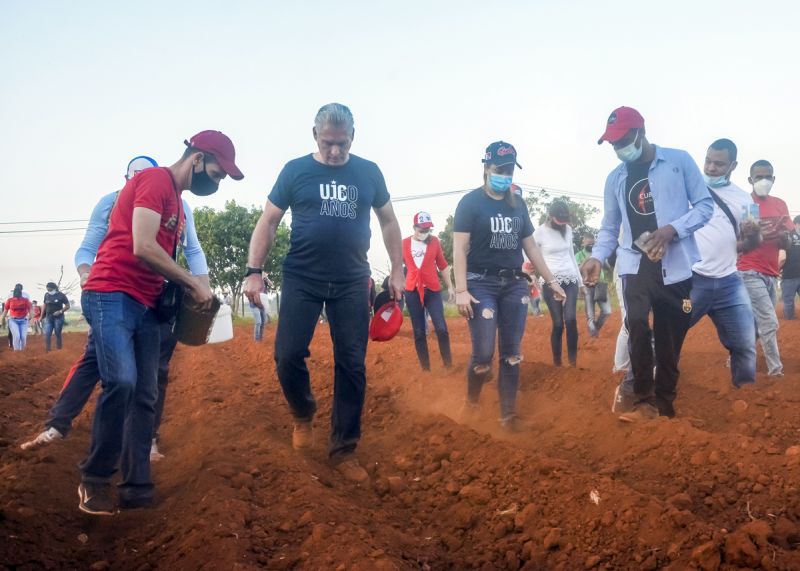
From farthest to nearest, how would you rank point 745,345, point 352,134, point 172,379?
point 172,379
point 745,345
point 352,134

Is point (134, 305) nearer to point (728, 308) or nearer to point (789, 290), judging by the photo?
point (728, 308)

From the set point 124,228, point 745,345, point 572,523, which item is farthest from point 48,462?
point 745,345

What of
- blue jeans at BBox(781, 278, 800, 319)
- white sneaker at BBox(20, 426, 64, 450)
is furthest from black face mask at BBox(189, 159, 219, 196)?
blue jeans at BBox(781, 278, 800, 319)

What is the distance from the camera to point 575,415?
543 centimetres

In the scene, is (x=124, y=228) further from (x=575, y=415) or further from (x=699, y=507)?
(x=575, y=415)

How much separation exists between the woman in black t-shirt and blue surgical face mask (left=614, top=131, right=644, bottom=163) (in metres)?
0.80

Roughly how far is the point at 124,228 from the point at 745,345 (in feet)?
14.4

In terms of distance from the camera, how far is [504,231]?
5223 millimetres

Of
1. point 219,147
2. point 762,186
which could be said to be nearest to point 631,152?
point 219,147

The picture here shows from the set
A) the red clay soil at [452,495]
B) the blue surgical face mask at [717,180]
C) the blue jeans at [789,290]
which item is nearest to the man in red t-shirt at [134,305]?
the red clay soil at [452,495]

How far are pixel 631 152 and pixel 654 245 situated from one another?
66cm

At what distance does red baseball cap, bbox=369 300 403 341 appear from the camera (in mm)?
4867

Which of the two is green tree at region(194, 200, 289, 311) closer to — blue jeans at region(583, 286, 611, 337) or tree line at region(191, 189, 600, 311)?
tree line at region(191, 189, 600, 311)

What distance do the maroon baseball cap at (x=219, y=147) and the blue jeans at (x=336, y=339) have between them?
31.9 inches
